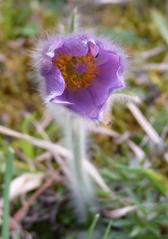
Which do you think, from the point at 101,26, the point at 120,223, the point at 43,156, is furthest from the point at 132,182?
the point at 101,26

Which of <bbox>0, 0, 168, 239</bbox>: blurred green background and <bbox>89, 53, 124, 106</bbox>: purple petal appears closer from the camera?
<bbox>89, 53, 124, 106</bbox>: purple petal

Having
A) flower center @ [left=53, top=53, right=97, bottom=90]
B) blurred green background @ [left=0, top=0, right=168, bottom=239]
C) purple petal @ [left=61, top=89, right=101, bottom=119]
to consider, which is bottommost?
blurred green background @ [left=0, top=0, right=168, bottom=239]

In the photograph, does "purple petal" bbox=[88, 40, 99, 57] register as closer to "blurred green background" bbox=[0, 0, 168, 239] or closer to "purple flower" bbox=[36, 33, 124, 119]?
"purple flower" bbox=[36, 33, 124, 119]

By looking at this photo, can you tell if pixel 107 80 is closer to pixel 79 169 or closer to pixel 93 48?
pixel 93 48

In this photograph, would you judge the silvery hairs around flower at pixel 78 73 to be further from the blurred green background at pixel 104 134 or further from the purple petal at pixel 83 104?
the blurred green background at pixel 104 134

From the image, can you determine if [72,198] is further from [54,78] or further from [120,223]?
[54,78]

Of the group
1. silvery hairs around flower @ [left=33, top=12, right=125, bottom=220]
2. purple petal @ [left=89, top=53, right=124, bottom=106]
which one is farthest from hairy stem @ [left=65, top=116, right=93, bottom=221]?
purple petal @ [left=89, top=53, right=124, bottom=106]

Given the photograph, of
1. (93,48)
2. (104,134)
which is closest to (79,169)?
(104,134)
